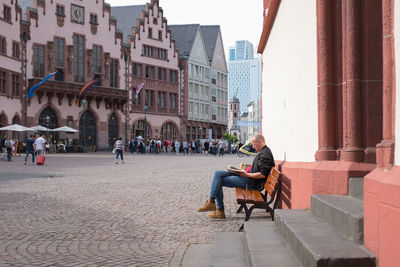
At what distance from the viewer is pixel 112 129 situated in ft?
179

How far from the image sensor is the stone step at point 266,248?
4227 mm

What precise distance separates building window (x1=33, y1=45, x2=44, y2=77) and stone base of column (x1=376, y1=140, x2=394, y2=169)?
46082 millimetres

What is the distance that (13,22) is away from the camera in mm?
43938

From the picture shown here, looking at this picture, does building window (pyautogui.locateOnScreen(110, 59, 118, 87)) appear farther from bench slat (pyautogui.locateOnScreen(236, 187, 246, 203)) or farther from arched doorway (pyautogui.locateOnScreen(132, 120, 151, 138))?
bench slat (pyautogui.locateOnScreen(236, 187, 246, 203))

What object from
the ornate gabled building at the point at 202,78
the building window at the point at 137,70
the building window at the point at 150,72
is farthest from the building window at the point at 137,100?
the ornate gabled building at the point at 202,78

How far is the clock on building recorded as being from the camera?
1976 inches

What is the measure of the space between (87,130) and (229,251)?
1868 inches

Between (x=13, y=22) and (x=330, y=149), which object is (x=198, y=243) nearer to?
(x=330, y=149)

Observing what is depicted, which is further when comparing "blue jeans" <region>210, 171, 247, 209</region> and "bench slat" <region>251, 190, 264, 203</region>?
"blue jeans" <region>210, 171, 247, 209</region>

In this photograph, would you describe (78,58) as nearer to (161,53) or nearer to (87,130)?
(87,130)

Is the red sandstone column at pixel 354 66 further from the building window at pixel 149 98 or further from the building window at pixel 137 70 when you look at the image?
the building window at pixel 149 98

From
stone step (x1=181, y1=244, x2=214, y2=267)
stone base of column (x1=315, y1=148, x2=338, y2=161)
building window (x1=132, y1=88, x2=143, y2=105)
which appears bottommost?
stone step (x1=181, y1=244, x2=214, y2=267)

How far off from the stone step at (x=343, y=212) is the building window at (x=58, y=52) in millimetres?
46195

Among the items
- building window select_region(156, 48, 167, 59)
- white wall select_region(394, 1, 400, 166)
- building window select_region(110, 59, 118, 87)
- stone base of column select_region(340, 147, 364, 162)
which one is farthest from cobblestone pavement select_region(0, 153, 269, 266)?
building window select_region(156, 48, 167, 59)
